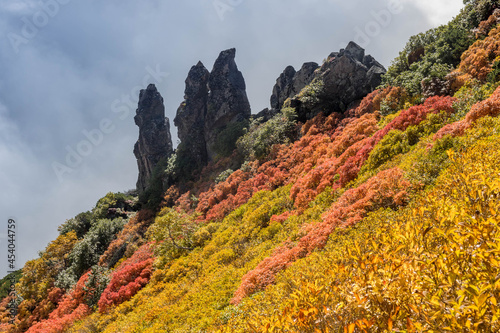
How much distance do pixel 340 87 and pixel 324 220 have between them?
2077 centimetres

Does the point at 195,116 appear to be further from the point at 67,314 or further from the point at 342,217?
the point at 342,217

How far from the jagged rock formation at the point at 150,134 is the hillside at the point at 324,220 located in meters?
8.91

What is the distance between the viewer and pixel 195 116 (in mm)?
44594

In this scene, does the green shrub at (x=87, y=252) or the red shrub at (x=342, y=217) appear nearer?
the red shrub at (x=342, y=217)

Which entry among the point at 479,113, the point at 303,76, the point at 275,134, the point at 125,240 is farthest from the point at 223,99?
the point at 479,113

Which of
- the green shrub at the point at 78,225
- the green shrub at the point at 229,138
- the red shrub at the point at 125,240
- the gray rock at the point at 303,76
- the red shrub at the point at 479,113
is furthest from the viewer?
Answer: the green shrub at the point at 78,225

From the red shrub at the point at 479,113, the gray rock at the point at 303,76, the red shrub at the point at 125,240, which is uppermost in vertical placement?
the gray rock at the point at 303,76

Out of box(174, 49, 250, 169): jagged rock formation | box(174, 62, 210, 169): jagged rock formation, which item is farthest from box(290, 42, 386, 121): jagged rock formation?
box(174, 62, 210, 169): jagged rock formation

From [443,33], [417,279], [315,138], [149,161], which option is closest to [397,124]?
[315,138]

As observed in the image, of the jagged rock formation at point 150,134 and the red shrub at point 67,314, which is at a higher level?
the jagged rock formation at point 150,134

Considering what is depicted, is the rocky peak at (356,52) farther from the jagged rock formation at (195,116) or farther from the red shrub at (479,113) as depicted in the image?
the red shrub at (479,113)

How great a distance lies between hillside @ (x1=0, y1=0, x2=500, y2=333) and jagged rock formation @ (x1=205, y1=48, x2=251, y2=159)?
326 mm

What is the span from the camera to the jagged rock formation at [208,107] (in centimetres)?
4116

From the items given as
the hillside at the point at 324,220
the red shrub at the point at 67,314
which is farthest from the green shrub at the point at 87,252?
the red shrub at the point at 67,314
